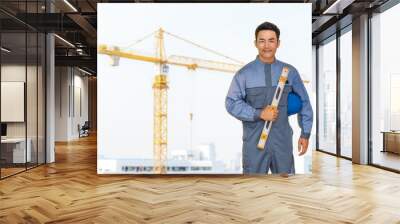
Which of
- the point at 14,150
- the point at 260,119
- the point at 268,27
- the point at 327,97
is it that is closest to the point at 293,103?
the point at 260,119

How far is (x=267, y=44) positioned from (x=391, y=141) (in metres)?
3.38

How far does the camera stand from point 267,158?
6566 millimetres

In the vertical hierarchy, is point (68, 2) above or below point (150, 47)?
above

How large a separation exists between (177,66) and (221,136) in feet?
4.62

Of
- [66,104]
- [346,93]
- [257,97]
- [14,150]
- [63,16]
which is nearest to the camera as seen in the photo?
[257,97]

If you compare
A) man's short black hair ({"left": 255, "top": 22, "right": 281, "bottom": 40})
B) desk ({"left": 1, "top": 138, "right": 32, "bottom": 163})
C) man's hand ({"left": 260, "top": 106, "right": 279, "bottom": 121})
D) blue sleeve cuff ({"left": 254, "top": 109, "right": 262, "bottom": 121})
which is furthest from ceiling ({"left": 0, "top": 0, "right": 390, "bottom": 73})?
blue sleeve cuff ({"left": 254, "top": 109, "right": 262, "bottom": 121})

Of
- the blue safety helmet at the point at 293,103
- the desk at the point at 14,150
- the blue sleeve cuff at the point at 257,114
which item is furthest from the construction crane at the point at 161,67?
the desk at the point at 14,150

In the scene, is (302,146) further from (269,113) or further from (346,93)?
(346,93)

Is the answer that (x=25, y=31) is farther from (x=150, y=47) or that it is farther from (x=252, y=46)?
(x=252, y=46)

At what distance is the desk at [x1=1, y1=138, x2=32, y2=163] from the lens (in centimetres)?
698

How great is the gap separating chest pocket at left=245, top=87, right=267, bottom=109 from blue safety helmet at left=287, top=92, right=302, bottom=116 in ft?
1.55

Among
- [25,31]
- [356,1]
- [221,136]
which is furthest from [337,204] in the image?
[25,31]

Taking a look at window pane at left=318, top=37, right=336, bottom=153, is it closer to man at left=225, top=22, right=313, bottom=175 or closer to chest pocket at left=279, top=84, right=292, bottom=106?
man at left=225, top=22, right=313, bottom=175

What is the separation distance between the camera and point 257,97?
6379 millimetres
